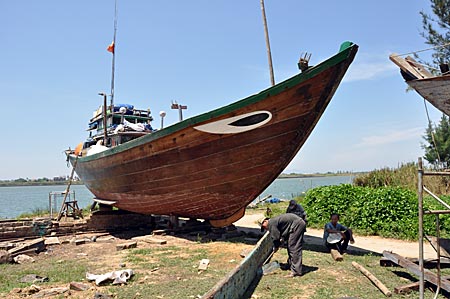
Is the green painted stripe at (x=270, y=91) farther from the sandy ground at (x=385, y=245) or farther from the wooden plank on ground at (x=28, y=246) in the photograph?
the sandy ground at (x=385, y=245)

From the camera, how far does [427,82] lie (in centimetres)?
561

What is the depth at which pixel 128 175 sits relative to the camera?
9492 millimetres

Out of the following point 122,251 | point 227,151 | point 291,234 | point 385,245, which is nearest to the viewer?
point 291,234

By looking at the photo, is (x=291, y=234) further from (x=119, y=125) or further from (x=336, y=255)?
(x=119, y=125)

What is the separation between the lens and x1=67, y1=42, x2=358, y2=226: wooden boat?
6.80 meters

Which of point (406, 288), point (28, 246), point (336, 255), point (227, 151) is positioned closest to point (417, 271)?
point (406, 288)

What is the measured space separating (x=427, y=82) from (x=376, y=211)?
606cm

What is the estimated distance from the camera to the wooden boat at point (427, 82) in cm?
544

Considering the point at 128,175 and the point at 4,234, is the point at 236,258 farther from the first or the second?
the point at 4,234

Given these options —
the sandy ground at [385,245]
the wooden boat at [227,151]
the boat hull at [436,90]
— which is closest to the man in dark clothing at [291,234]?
the wooden boat at [227,151]

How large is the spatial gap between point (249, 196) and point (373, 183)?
10404mm

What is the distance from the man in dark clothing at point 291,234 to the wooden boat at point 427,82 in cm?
293

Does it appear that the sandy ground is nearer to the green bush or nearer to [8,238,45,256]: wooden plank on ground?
the green bush

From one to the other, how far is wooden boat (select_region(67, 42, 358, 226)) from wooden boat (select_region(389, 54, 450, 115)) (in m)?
0.92
